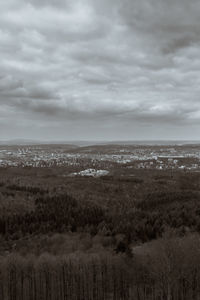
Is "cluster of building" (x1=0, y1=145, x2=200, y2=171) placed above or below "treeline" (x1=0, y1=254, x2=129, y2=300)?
below

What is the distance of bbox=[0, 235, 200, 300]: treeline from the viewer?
816cm

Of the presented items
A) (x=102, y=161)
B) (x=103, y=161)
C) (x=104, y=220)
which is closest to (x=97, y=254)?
(x=104, y=220)

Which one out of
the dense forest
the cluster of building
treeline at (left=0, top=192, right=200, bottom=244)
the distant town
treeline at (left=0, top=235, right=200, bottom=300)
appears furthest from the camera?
the cluster of building

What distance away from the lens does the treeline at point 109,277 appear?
816 centimetres

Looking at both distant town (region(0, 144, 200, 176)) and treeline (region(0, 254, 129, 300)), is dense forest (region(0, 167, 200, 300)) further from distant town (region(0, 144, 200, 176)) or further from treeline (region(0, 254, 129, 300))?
distant town (region(0, 144, 200, 176))

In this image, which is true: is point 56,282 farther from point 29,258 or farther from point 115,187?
point 115,187

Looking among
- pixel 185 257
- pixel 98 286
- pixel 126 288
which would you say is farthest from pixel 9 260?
pixel 185 257

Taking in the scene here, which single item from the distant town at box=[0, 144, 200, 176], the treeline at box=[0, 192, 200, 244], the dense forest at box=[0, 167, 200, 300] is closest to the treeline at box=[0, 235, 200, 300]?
the dense forest at box=[0, 167, 200, 300]

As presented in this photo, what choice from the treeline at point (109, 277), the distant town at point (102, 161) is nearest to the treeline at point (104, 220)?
the treeline at point (109, 277)

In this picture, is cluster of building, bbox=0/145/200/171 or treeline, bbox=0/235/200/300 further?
cluster of building, bbox=0/145/200/171

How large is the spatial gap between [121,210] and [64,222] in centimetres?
602

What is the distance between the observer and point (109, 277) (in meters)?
8.91

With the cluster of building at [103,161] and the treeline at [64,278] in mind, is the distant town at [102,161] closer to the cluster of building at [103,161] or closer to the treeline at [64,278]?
the cluster of building at [103,161]

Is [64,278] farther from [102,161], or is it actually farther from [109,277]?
[102,161]
